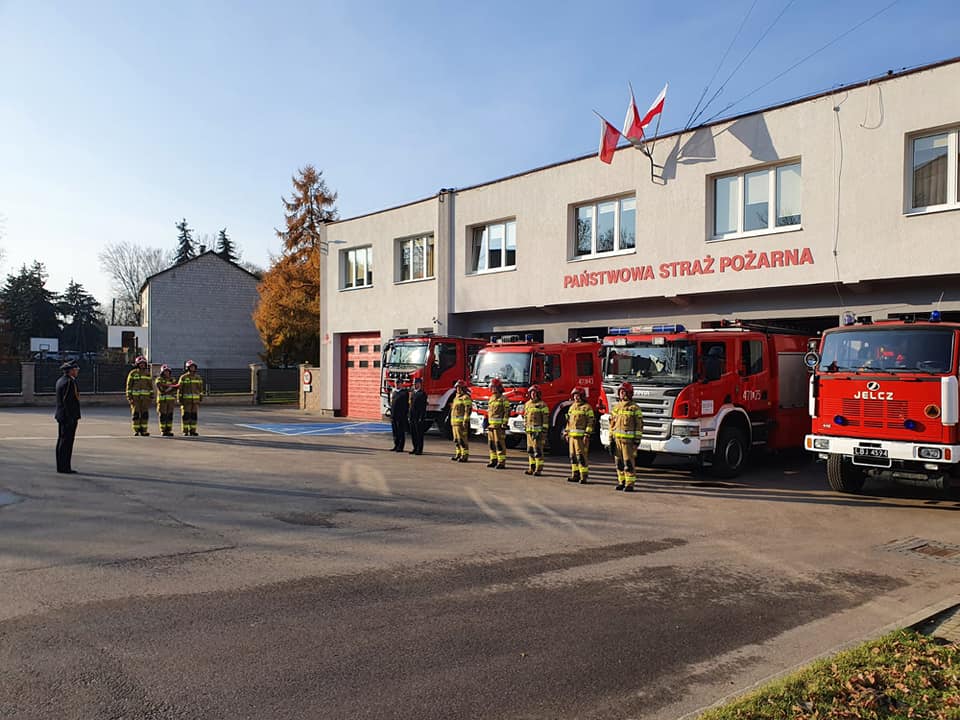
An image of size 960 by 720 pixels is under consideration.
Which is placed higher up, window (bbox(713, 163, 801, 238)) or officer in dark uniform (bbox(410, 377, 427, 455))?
window (bbox(713, 163, 801, 238))

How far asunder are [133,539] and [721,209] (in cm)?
→ 1468

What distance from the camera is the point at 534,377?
56.4 feet

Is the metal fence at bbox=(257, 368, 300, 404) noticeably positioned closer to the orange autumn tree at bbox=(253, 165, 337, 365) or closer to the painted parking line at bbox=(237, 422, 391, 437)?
the orange autumn tree at bbox=(253, 165, 337, 365)

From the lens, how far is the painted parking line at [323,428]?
878 inches

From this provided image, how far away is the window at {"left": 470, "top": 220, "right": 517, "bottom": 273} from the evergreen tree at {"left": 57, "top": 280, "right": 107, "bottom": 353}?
62.9 metres

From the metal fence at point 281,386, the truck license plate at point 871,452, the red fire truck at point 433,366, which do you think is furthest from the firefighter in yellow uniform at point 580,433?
the metal fence at point 281,386

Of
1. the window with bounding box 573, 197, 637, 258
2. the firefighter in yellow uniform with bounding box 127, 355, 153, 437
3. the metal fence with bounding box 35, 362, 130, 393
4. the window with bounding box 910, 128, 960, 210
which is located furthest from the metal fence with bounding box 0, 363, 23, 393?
the window with bounding box 910, 128, 960, 210

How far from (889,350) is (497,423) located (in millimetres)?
6961

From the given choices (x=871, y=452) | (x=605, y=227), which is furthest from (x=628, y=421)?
(x=605, y=227)

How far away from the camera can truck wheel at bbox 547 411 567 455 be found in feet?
57.5

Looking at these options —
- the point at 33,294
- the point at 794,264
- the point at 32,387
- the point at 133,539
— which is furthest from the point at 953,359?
the point at 33,294

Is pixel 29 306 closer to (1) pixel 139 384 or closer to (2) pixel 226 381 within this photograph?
(2) pixel 226 381

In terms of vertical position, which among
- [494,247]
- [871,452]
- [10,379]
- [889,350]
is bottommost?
[871,452]

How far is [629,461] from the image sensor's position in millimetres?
12609
